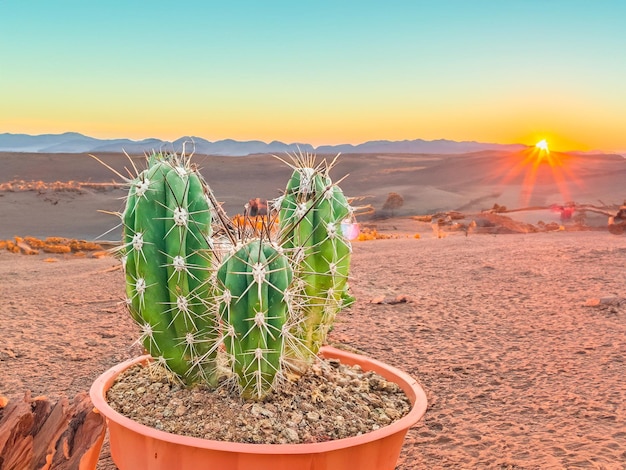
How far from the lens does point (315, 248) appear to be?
2740 millimetres

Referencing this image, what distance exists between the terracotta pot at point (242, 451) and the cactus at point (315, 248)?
516 mm

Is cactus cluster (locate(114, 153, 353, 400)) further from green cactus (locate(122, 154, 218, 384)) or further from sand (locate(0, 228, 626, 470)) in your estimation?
sand (locate(0, 228, 626, 470))

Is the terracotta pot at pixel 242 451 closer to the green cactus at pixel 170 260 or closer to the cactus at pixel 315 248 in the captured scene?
the green cactus at pixel 170 260

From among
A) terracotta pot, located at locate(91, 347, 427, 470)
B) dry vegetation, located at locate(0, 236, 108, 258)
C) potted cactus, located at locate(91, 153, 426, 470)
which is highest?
potted cactus, located at locate(91, 153, 426, 470)

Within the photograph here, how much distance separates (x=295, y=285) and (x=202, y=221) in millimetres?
482

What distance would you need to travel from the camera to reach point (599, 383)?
13.0 feet

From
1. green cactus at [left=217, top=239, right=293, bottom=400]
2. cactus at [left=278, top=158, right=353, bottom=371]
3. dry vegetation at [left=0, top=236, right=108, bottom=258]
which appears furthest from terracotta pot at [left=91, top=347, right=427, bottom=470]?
dry vegetation at [left=0, top=236, right=108, bottom=258]

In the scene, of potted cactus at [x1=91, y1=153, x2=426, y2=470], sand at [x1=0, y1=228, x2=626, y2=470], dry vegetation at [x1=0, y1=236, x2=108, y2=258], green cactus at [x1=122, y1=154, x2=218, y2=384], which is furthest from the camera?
dry vegetation at [x1=0, y1=236, x2=108, y2=258]

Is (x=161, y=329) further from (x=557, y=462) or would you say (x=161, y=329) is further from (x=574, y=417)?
(x=574, y=417)

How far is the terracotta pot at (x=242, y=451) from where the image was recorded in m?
2.16

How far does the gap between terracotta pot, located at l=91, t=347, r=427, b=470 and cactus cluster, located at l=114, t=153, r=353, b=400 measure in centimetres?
31

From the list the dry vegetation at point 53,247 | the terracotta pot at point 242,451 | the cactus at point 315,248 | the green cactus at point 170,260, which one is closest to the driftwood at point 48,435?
the terracotta pot at point 242,451

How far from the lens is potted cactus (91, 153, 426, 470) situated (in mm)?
2266

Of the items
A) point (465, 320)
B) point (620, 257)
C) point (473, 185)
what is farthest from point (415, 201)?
point (465, 320)
